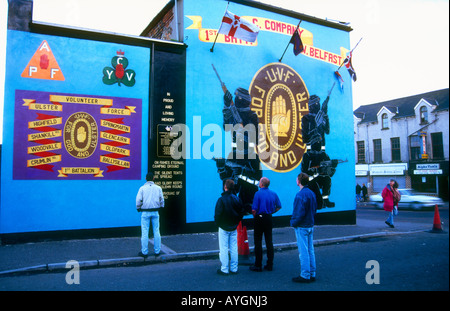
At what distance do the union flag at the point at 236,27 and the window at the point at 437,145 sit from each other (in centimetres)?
2641

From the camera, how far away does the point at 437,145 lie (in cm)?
3073

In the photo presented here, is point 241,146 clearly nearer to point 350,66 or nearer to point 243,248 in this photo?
point 243,248

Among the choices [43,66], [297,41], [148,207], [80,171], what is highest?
[297,41]

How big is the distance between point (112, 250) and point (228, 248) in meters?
3.44

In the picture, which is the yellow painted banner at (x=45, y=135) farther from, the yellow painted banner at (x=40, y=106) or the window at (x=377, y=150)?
the window at (x=377, y=150)

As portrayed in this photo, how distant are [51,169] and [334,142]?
10.8m

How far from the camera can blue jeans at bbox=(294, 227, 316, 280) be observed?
5.91 m

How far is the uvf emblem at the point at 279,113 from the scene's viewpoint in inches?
508

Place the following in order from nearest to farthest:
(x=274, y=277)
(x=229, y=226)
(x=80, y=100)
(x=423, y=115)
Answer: (x=274, y=277)
(x=229, y=226)
(x=80, y=100)
(x=423, y=115)

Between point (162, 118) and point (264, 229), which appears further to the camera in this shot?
point (162, 118)

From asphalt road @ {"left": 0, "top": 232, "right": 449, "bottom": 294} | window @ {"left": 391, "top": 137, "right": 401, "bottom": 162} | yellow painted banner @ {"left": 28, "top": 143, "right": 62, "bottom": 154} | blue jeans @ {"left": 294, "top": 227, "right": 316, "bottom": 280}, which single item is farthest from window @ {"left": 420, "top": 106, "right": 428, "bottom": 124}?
yellow painted banner @ {"left": 28, "top": 143, "right": 62, "bottom": 154}

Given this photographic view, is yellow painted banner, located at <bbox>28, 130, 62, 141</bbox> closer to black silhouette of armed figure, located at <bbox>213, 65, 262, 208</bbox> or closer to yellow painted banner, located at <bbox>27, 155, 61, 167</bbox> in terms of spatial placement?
yellow painted banner, located at <bbox>27, 155, 61, 167</bbox>

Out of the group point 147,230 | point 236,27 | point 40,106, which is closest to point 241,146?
point 236,27

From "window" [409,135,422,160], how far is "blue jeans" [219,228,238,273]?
31.8 m
